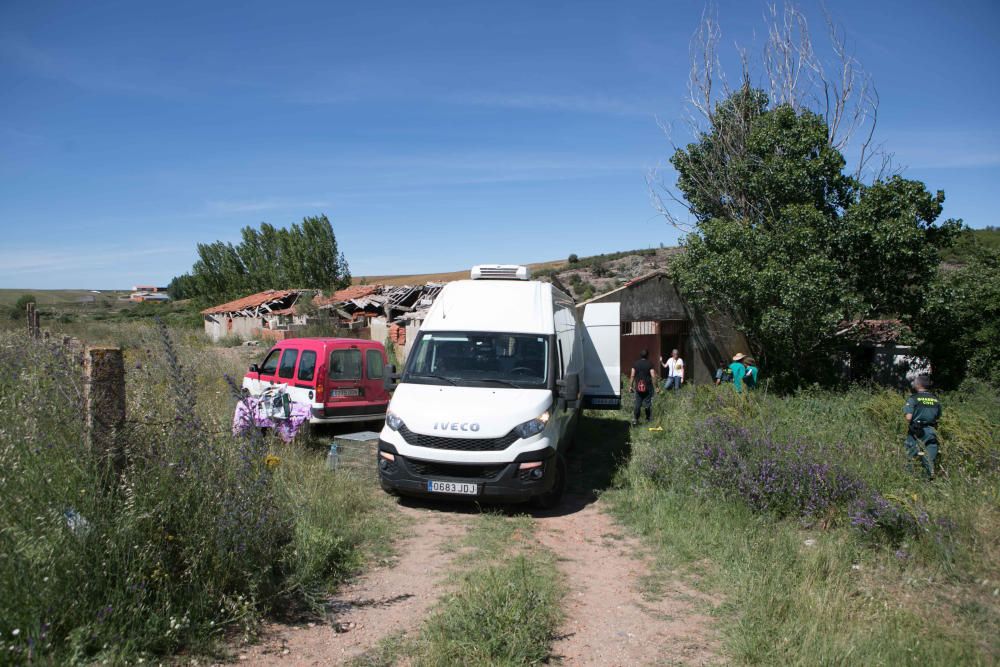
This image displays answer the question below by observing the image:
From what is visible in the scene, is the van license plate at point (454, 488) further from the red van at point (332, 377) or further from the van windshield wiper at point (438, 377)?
the red van at point (332, 377)

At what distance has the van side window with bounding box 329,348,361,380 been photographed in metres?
10.4

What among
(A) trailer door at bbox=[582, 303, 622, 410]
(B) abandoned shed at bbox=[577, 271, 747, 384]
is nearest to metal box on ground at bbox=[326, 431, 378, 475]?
(A) trailer door at bbox=[582, 303, 622, 410]

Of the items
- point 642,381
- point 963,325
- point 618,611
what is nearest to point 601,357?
point 642,381

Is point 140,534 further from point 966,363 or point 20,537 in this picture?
point 966,363

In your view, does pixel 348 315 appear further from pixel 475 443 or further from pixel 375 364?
pixel 475 443

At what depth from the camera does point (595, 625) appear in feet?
14.9

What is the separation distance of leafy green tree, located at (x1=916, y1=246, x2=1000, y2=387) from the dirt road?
1238 cm

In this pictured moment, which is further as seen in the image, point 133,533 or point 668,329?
point 668,329

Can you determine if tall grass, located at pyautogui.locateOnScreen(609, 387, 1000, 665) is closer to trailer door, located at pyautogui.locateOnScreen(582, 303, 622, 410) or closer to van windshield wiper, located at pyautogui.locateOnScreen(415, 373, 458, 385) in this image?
trailer door, located at pyautogui.locateOnScreen(582, 303, 622, 410)

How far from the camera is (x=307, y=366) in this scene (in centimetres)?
1049

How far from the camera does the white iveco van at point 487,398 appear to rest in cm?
702

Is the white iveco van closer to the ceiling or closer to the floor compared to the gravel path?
closer to the ceiling

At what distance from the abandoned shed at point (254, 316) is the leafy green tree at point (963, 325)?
85.2 ft

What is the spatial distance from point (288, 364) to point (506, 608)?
7.59 meters
